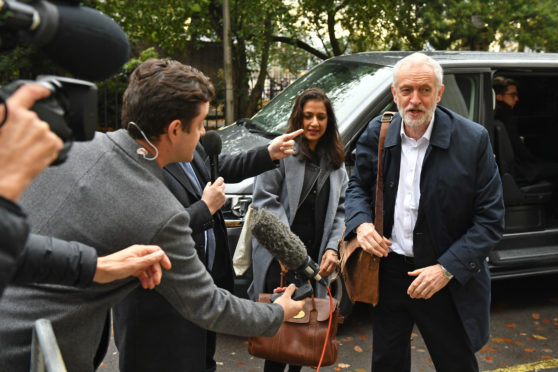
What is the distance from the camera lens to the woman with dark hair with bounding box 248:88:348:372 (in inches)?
145

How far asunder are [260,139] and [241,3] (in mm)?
7253

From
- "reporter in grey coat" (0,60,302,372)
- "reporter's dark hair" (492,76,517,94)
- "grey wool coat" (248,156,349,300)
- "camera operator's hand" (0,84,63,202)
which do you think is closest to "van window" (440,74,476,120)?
"grey wool coat" (248,156,349,300)

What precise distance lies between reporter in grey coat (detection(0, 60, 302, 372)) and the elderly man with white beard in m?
1.03

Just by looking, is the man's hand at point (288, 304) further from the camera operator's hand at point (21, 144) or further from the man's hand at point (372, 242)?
the camera operator's hand at point (21, 144)

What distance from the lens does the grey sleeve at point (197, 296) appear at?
1.92 m

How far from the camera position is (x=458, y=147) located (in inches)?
111

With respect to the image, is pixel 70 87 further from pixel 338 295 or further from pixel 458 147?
pixel 338 295

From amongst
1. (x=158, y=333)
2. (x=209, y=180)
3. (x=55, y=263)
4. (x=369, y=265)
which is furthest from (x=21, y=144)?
(x=369, y=265)

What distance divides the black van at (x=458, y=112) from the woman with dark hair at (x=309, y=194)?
0.51 metres

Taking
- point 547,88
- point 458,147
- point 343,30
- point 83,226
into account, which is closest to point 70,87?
point 83,226

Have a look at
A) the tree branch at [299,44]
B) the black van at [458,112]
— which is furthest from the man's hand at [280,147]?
the tree branch at [299,44]

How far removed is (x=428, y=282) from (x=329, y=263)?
88 cm

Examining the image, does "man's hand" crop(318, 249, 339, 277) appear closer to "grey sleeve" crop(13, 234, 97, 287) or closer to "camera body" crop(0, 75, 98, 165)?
"grey sleeve" crop(13, 234, 97, 287)

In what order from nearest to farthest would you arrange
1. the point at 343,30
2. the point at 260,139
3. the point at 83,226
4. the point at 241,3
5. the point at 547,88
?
the point at 83,226, the point at 260,139, the point at 547,88, the point at 241,3, the point at 343,30
